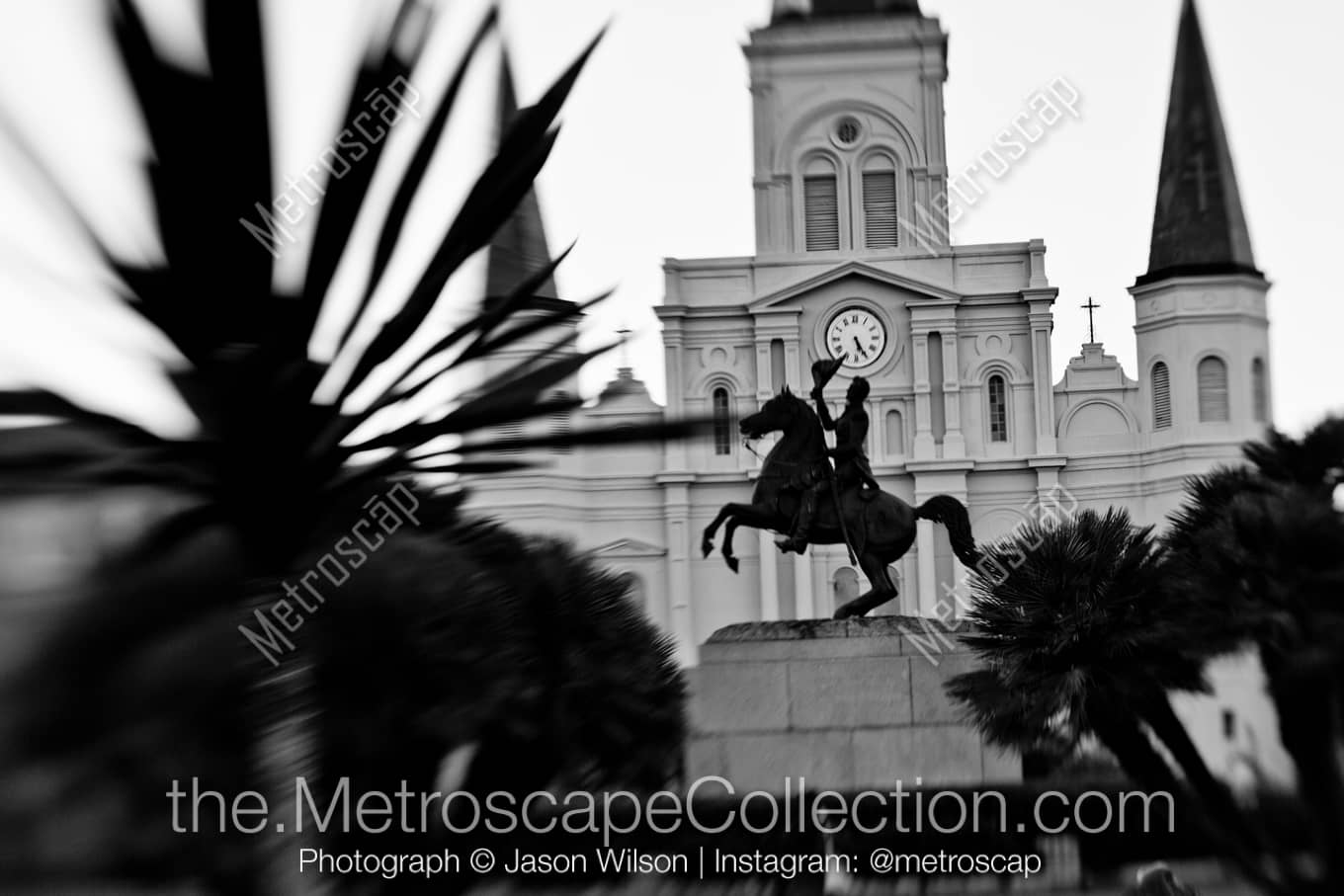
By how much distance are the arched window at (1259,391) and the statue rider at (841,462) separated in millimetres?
37433

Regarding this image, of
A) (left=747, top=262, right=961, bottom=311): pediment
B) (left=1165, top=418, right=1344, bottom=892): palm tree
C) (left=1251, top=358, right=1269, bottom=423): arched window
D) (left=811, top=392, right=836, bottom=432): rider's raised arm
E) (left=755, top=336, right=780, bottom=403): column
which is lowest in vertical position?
(left=1165, top=418, right=1344, bottom=892): palm tree

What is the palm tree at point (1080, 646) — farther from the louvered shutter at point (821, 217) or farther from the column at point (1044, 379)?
the louvered shutter at point (821, 217)

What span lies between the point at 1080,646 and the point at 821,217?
149 ft

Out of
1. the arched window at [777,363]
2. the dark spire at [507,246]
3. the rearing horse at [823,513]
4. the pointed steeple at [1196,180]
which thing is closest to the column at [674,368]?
the arched window at [777,363]

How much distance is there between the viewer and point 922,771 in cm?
1530

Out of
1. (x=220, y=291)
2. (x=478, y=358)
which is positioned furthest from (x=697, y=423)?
(x=220, y=291)

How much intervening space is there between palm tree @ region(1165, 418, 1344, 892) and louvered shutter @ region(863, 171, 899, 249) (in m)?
46.7

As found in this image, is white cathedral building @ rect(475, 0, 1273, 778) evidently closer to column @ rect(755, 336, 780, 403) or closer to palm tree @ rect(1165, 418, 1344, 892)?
column @ rect(755, 336, 780, 403)

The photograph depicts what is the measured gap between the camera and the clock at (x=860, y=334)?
53188 mm

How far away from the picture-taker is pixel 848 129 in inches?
2175

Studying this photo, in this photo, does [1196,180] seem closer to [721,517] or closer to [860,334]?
[860,334]

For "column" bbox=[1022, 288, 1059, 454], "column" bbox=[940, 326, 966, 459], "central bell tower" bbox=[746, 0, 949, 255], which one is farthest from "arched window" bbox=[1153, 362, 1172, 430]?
"central bell tower" bbox=[746, 0, 949, 255]

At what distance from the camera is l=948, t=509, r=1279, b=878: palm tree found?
9.21m

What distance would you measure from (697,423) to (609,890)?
342 inches
